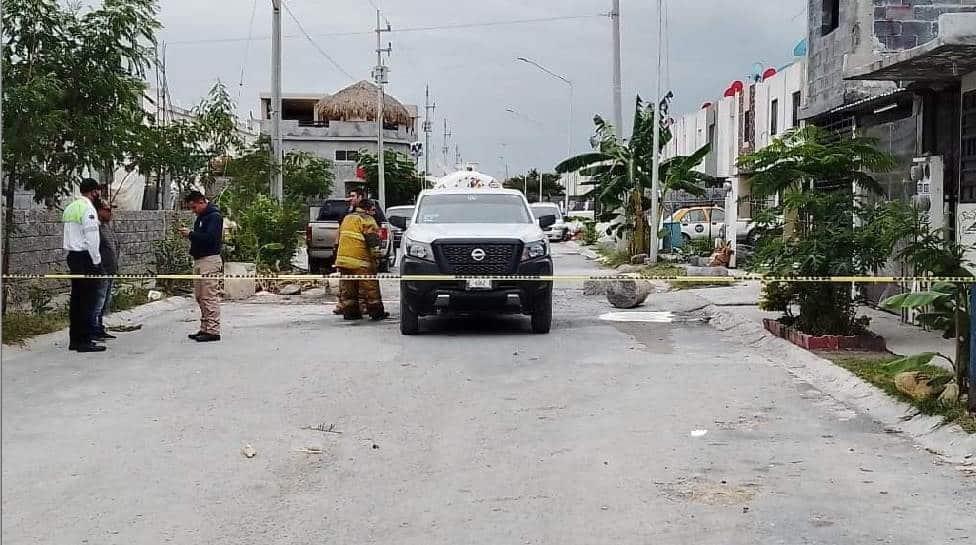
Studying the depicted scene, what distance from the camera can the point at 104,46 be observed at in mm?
13781

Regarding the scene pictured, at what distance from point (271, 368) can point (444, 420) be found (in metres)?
3.24

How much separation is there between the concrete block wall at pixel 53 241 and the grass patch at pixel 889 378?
33.1ft

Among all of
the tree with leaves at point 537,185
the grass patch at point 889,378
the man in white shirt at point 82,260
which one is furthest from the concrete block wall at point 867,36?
the tree with leaves at point 537,185

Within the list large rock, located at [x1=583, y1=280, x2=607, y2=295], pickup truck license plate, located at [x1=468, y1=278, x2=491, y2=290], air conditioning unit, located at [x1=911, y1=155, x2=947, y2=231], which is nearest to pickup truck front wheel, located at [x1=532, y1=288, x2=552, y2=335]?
pickup truck license plate, located at [x1=468, y1=278, x2=491, y2=290]

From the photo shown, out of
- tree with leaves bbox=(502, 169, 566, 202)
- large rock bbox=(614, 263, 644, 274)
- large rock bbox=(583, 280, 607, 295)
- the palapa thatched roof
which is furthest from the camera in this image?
tree with leaves bbox=(502, 169, 566, 202)

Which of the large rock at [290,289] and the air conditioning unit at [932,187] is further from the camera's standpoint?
the large rock at [290,289]

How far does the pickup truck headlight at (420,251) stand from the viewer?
14.1 m

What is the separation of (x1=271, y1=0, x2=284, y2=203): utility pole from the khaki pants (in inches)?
514

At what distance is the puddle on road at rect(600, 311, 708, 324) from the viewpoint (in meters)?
16.5

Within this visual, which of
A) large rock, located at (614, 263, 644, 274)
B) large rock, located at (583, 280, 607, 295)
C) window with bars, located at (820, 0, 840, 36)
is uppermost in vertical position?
window with bars, located at (820, 0, 840, 36)

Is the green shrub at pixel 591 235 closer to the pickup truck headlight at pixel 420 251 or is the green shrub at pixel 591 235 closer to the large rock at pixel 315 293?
the large rock at pixel 315 293

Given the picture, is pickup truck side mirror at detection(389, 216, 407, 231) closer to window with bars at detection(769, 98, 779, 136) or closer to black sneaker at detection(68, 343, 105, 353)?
black sneaker at detection(68, 343, 105, 353)

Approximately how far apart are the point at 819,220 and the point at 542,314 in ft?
11.7

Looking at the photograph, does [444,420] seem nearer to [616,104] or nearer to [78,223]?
[78,223]
